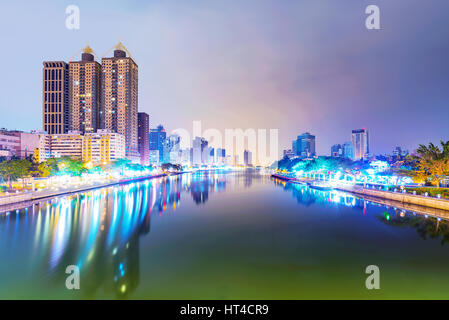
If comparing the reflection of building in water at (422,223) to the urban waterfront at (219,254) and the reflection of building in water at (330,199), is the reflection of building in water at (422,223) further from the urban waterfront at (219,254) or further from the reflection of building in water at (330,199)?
the reflection of building in water at (330,199)

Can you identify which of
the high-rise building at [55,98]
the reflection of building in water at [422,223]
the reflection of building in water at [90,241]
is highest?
the high-rise building at [55,98]

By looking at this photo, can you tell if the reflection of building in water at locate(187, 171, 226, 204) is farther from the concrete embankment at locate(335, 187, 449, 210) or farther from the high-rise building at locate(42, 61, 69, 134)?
the high-rise building at locate(42, 61, 69, 134)

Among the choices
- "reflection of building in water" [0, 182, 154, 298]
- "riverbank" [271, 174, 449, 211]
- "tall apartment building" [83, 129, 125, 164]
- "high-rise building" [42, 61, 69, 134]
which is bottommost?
"reflection of building in water" [0, 182, 154, 298]

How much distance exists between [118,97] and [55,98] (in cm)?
2956

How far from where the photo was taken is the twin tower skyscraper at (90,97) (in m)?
110

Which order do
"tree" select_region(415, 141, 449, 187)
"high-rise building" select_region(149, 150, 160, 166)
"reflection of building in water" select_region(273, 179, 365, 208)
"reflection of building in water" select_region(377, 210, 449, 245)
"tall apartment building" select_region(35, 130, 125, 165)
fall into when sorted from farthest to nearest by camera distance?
"high-rise building" select_region(149, 150, 160, 166)
"tall apartment building" select_region(35, 130, 125, 165)
"reflection of building in water" select_region(273, 179, 365, 208)
"tree" select_region(415, 141, 449, 187)
"reflection of building in water" select_region(377, 210, 449, 245)

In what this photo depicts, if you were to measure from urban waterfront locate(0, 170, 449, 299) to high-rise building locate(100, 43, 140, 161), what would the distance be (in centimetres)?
10424

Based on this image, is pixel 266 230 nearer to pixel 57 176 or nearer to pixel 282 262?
pixel 282 262

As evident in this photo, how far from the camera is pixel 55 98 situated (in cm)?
11031

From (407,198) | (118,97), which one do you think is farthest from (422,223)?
(118,97)

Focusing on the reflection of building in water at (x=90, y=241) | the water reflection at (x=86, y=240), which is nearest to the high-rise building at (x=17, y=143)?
the water reflection at (x=86, y=240)

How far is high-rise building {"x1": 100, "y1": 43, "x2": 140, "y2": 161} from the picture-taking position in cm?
11638

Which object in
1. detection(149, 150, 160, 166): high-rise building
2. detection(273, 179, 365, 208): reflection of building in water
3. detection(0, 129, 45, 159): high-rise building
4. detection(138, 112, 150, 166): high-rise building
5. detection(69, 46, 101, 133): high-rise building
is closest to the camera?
detection(273, 179, 365, 208): reflection of building in water

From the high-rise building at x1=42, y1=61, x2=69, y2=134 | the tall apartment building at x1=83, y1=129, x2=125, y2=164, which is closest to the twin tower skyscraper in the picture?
the high-rise building at x1=42, y1=61, x2=69, y2=134
